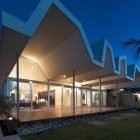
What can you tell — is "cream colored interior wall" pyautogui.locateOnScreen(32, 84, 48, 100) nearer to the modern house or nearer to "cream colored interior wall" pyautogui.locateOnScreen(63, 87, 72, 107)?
the modern house

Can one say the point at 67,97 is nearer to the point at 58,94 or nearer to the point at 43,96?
the point at 58,94

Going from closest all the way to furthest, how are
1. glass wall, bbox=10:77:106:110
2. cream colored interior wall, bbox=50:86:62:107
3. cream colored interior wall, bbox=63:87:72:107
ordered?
glass wall, bbox=10:77:106:110 → cream colored interior wall, bbox=50:86:62:107 → cream colored interior wall, bbox=63:87:72:107

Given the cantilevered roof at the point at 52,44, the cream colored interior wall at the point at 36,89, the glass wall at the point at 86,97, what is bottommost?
the glass wall at the point at 86,97

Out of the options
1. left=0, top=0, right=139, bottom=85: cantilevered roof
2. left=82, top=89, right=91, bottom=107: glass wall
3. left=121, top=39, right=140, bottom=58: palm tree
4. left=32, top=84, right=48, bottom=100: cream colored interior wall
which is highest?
left=0, top=0, right=139, bottom=85: cantilevered roof

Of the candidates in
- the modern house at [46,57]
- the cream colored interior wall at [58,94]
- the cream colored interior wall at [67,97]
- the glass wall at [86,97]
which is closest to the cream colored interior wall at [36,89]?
the modern house at [46,57]

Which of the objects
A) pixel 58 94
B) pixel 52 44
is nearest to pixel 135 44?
pixel 52 44

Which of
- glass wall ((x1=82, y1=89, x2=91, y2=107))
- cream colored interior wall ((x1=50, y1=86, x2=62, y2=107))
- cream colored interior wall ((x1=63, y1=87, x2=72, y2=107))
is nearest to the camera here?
cream colored interior wall ((x1=50, y1=86, x2=62, y2=107))

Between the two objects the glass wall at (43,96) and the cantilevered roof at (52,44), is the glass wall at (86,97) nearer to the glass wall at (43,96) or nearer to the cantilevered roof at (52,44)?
the glass wall at (43,96)

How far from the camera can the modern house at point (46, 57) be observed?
9625 millimetres

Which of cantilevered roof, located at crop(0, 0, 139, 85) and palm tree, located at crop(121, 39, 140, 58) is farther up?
cantilevered roof, located at crop(0, 0, 139, 85)

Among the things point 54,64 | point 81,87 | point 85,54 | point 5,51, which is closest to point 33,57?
point 54,64

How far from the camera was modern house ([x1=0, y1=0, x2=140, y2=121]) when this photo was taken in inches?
379

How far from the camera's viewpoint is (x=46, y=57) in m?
16.6

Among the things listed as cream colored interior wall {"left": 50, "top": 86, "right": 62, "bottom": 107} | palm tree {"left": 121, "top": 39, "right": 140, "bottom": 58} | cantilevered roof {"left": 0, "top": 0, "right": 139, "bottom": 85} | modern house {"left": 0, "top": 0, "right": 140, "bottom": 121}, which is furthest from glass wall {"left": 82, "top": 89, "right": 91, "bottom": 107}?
palm tree {"left": 121, "top": 39, "right": 140, "bottom": 58}
